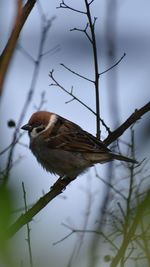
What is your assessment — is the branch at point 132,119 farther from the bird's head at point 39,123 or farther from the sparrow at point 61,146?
the bird's head at point 39,123

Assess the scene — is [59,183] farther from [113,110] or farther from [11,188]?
[11,188]

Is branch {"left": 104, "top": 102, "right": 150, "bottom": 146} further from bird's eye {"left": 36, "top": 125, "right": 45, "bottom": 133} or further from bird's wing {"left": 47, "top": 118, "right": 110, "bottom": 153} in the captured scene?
bird's eye {"left": 36, "top": 125, "right": 45, "bottom": 133}

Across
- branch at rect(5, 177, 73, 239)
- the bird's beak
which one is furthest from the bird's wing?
branch at rect(5, 177, 73, 239)

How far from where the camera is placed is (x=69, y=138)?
455 centimetres

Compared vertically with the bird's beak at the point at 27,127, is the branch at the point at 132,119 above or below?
below

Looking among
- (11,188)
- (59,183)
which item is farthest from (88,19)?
(11,188)

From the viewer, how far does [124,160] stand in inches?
136

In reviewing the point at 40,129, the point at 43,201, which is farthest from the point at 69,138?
the point at 43,201

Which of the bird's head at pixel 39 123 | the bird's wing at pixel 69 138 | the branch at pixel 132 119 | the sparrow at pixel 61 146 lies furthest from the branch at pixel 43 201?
the bird's head at pixel 39 123

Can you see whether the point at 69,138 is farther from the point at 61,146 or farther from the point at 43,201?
the point at 43,201

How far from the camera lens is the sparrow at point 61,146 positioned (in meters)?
4.31

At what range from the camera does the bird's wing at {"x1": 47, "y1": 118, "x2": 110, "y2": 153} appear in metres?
4.43

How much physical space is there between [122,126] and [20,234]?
7.07 feet

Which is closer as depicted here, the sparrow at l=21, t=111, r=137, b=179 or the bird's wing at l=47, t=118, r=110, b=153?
the sparrow at l=21, t=111, r=137, b=179
